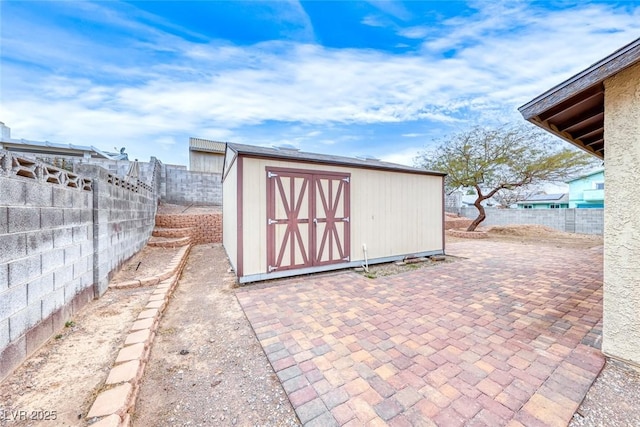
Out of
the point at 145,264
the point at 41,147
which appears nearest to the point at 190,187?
the point at 145,264

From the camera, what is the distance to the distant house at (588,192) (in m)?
19.9

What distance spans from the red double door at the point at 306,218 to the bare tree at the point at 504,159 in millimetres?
8104

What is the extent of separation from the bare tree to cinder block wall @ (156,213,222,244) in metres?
9.82

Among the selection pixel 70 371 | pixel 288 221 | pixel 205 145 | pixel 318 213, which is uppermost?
pixel 205 145

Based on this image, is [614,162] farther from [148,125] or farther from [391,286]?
[148,125]

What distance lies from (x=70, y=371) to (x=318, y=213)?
3575 mm

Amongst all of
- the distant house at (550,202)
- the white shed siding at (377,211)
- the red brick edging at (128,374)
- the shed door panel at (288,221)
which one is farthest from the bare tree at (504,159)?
the distant house at (550,202)

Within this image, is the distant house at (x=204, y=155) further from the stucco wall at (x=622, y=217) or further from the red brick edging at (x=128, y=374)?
the stucco wall at (x=622, y=217)

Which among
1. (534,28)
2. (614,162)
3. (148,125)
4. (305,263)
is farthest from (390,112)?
(148,125)

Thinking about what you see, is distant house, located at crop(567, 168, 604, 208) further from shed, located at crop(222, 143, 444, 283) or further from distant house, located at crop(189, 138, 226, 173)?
distant house, located at crop(189, 138, 226, 173)

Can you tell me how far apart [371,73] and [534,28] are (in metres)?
3.97

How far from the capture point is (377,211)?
5.34 metres

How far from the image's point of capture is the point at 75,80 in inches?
285

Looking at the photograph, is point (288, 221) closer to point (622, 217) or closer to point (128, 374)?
point (128, 374)
